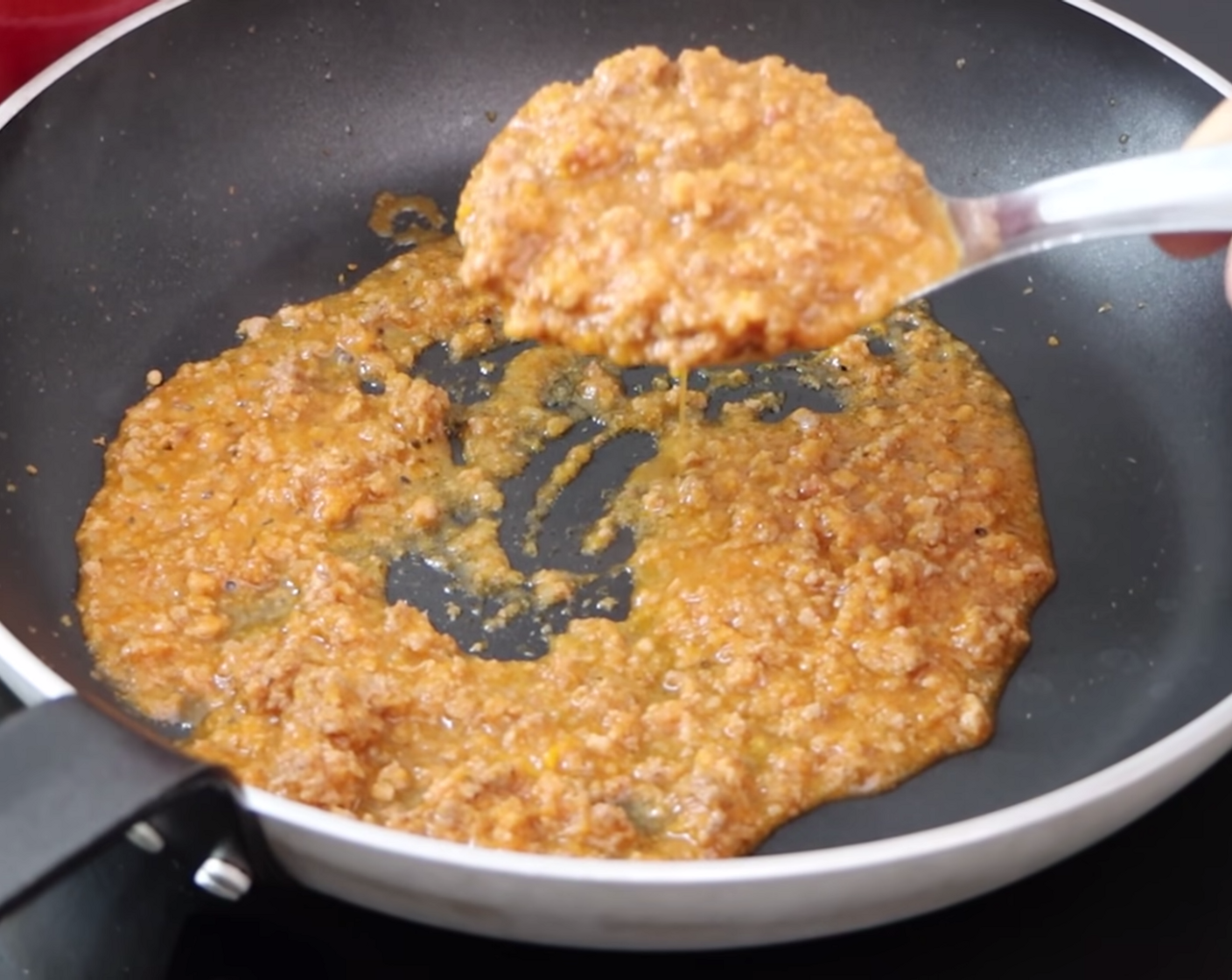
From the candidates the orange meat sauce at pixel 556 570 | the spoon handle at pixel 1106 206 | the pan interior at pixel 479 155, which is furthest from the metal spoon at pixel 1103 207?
the pan interior at pixel 479 155

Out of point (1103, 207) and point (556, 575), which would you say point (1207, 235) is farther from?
point (556, 575)

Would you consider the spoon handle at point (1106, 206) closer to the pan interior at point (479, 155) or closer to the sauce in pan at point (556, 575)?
the sauce in pan at point (556, 575)

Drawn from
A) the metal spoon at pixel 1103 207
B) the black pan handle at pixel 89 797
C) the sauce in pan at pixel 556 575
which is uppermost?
the black pan handle at pixel 89 797

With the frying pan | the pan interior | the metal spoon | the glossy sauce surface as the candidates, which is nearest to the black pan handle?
the frying pan

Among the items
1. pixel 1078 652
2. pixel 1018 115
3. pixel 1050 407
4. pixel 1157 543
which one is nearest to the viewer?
pixel 1078 652

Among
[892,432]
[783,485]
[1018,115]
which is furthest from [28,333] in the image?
[1018,115]

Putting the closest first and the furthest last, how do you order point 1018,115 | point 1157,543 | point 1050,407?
point 1157,543, point 1050,407, point 1018,115

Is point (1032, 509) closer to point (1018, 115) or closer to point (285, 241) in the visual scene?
point (1018, 115)

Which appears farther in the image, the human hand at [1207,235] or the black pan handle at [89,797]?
the human hand at [1207,235]
